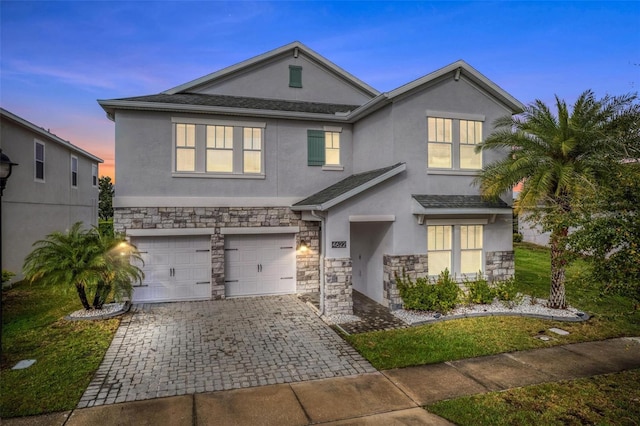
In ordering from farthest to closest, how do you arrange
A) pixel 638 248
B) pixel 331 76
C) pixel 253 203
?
pixel 331 76
pixel 253 203
pixel 638 248

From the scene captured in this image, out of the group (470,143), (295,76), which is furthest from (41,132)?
(470,143)

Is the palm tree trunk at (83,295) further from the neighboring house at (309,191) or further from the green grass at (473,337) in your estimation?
the green grass at (473,337)

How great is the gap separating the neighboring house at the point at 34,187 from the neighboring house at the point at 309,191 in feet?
18.3

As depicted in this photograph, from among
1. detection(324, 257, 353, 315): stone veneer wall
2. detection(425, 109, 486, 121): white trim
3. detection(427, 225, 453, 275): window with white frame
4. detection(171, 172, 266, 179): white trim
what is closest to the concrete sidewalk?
detection(324, 257, 353, 315): stone veneer wall

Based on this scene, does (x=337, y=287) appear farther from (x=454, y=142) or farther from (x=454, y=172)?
(x=454, y=142)

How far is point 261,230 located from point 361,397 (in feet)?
24.3

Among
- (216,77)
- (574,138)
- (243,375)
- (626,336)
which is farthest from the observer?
(216,77)

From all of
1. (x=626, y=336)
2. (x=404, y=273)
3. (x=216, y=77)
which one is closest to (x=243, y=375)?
(x=404, y=273)

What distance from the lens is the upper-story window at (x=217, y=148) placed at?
38.7ft

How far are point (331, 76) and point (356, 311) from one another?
9.62m

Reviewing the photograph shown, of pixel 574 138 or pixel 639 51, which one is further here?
pixel 574 138

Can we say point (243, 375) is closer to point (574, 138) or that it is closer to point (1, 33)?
point (1, 33)

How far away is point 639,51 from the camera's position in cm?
623

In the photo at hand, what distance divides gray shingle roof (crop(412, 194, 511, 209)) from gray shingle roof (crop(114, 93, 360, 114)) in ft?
15.8
